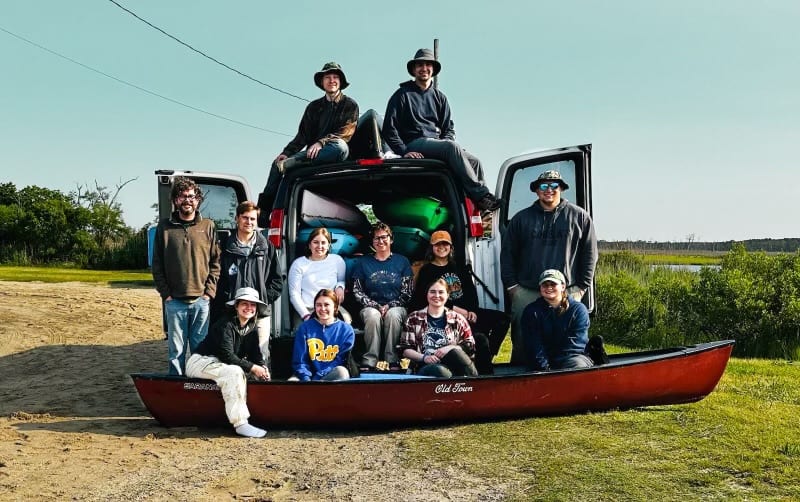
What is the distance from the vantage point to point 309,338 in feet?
19.4

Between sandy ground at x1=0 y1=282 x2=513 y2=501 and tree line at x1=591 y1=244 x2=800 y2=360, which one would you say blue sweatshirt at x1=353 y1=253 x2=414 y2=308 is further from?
tree line at x1=591 y1=244 x2=800 y2=360

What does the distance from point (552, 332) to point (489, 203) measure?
1424mm

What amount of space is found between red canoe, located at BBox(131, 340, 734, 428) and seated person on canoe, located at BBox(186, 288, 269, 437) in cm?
9

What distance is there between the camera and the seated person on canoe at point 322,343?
19.3 ft

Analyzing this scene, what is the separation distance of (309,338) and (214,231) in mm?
1297

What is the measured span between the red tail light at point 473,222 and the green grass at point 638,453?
1744 mm

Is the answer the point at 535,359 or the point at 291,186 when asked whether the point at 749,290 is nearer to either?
the point at 535,359

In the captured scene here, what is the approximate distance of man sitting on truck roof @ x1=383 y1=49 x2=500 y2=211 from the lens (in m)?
6.91

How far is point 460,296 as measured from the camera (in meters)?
6.50

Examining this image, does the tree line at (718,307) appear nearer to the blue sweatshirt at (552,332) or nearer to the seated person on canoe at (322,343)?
the blue sweatshirt at (552,332)

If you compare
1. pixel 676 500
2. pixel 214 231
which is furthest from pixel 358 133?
pixel 676 500

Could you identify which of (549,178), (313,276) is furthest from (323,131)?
(549,178)

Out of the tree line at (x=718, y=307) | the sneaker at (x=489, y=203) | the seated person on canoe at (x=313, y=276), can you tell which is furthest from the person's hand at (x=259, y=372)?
the tree line at (x=718, y=307)

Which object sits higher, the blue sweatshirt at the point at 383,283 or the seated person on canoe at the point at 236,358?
the blue sweatshirt at the point at 383,283
